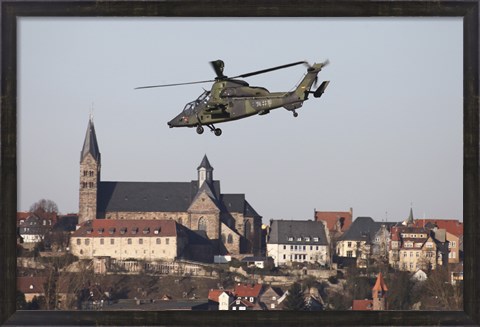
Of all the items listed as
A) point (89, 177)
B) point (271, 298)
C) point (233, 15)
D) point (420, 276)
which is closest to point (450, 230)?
point (420, 276)

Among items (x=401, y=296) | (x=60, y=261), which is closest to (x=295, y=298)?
(x=401, y=296)

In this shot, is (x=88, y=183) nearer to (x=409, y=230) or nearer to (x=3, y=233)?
(x=409, y=230)

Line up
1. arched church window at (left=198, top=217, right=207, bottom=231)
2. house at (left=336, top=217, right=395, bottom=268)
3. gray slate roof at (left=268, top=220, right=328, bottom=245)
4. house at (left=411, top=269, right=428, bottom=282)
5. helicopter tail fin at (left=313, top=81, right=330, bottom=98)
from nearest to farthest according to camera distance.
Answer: helicopter tail fin at (left=313, top=81, right=330, bottom=98) < house at (left=411, top=269, right=428, bottom=282) < house at (left=336, top=217, right=395, bottom=268) < gray slate roof at (left=268, top=220, right=328, bottom=245) < arched church window at (left=198, top=217, right=207, bottom=231)

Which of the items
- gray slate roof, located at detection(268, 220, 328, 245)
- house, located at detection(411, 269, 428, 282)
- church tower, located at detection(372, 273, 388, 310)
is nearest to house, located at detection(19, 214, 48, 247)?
gray slate roof, located at detection(268, 220, 328, 245)

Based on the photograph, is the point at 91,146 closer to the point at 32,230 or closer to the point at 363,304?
the point at 32,230

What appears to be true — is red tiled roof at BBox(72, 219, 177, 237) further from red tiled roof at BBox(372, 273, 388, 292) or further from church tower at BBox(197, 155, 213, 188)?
red tiled roof at BBox(372, 273, 388, 292)

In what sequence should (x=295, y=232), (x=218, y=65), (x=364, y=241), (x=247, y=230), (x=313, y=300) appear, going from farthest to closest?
(x=247, y=230)
(x=295, y=232)
(x=364, y=241)
(x=313, y=300)
(x=218, y=65)
